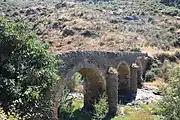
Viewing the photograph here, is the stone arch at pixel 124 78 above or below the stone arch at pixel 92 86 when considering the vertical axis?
below

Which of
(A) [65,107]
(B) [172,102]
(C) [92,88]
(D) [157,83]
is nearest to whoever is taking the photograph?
(B) [172,102]

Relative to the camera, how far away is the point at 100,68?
3403 centimetres

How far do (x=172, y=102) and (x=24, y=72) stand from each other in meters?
8.75

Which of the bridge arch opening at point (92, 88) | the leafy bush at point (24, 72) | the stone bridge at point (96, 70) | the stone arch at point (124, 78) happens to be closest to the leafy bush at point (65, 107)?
the stone bridge at point (96, 70)

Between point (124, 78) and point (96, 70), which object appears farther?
point (124, 78)

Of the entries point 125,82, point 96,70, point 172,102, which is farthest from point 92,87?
point 172,102

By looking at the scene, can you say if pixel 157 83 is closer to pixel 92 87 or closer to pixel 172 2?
pixel 92 87

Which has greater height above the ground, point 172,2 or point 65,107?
point 65,107

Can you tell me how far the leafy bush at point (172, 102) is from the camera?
70.1 feet

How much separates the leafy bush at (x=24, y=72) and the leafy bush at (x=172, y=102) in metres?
6.80

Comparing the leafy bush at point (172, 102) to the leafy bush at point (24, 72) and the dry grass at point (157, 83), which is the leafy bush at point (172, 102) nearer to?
the leafy bush at point (24, 72)

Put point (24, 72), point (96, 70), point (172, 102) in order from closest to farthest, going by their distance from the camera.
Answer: point (24, 72) → point (172, 102) → point (96, 70)

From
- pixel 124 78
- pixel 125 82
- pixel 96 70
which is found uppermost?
pixel 96 70

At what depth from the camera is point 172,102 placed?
21844 mm
